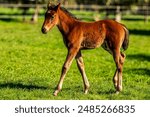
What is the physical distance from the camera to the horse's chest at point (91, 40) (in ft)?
41.3

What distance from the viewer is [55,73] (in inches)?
689

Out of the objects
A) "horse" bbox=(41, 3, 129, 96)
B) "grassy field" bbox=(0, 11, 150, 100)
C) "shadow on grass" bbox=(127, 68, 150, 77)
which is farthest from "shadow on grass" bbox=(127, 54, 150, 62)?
"horse" bbox=(41, 3, 129, 96)

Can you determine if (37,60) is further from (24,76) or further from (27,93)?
(27,93)

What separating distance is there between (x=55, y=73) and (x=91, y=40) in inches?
202

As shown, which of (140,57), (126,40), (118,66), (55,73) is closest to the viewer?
(118,66)

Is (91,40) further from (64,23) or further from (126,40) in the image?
(126,40)

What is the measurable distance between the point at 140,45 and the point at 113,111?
894 inches

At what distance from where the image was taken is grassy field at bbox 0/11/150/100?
12.9 m

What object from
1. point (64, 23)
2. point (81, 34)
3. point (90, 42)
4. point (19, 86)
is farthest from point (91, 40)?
point (19, 86)

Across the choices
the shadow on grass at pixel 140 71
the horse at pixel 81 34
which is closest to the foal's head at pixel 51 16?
the horse at pixel 81 34

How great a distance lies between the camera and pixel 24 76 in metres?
16.5

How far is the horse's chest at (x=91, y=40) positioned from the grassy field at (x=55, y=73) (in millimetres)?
1366

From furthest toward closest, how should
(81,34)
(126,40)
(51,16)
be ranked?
1. (126,40)
2. (81,34)
3. (51,16)

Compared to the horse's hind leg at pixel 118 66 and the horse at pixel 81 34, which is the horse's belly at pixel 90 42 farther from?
the horse's hind leg at pixel 118 66
